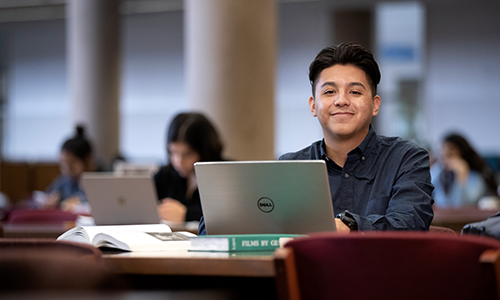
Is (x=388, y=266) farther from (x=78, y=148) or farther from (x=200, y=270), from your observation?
(x=78, y=148)

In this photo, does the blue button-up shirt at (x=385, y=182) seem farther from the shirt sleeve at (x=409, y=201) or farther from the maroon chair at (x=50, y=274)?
the maroon chair at (x=50, y=274)

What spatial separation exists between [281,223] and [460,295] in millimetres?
595

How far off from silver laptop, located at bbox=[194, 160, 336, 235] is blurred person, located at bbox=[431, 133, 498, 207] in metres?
4.06

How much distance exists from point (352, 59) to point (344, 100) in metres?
0.16

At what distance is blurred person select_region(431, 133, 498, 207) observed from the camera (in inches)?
204

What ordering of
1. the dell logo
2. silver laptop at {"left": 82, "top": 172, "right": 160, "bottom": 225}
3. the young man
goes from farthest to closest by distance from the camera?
silver laptop at {"left": 82, "top": 172, "right": 160, "bottom": 225}
the young man
the dell logo

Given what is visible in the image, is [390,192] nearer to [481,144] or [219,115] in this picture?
[219,115]

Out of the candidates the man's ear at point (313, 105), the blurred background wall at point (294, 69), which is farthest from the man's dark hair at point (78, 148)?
the blurred background wall at point (294, 69)

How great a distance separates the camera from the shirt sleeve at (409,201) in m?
1.69

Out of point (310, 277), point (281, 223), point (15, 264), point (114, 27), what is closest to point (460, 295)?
point (310, 277)

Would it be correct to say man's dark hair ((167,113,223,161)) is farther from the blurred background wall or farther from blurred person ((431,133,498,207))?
the blurred background wall

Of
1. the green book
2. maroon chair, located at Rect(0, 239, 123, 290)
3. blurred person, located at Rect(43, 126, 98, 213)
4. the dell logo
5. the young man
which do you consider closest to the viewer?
maroon chair, located at Rect(0, 239, 123, 290)

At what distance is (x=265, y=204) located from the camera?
153 centimetres

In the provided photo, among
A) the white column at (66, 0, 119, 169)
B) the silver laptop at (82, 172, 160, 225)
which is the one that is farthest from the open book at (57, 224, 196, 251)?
the white column at (66, 0, 119, 169)
